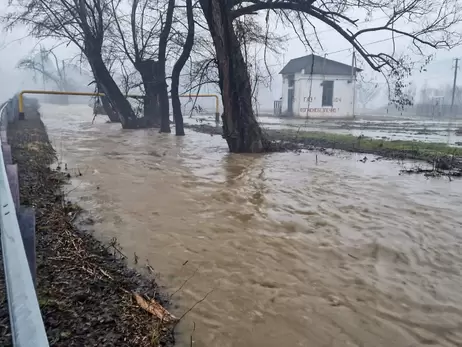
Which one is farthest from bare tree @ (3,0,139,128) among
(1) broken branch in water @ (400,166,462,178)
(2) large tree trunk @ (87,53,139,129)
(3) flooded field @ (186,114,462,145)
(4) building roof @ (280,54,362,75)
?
(4) building roof @ (280,54,362,75)

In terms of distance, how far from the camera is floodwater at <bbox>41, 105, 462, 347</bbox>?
2.81 m

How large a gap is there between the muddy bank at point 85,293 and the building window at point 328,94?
109 feet

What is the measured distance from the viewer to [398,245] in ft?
14.1

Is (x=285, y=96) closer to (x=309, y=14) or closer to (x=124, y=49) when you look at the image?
(x=124, y=49)

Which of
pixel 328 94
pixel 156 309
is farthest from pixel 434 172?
pixel 328 94

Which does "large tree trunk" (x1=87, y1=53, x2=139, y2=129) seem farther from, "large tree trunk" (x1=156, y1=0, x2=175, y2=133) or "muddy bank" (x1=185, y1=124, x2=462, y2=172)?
"muddy bank" (x1=185, y1=124, x2=462, y2=172)

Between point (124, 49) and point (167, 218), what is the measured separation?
16.3 meters

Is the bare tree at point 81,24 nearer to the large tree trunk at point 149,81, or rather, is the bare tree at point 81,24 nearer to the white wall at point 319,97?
the large tree trunk at point 149,81

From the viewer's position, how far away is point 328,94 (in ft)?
117

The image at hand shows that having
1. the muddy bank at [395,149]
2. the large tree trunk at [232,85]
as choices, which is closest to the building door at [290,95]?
the muddy bank at [395,149]

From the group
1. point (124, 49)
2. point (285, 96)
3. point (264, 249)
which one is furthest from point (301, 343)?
point (285, 96)

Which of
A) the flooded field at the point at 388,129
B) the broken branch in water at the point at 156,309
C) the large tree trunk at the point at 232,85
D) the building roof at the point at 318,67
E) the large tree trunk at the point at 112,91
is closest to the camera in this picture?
the broken branch in water at the point at 156,309

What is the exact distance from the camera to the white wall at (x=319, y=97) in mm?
34844

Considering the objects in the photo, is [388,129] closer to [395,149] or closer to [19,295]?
[395,149]
